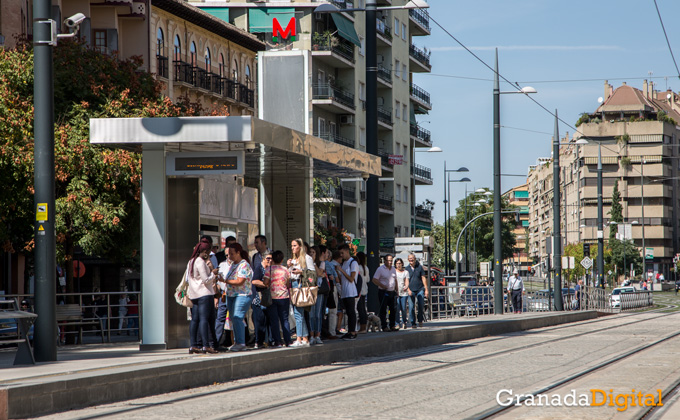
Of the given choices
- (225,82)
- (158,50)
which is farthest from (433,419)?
(225,82)

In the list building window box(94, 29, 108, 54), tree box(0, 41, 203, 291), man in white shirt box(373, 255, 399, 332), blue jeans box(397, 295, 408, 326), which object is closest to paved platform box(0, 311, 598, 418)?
man in white shirt box(373, 255, 399, 332)

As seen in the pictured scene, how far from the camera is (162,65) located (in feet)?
142

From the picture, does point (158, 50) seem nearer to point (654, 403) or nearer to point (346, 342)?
point (346, 342)

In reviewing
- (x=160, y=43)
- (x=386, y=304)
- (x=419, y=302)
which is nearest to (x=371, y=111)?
(x=386, y=304)

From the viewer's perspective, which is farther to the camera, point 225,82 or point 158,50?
point 225,82

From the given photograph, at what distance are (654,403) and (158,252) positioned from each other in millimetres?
8055

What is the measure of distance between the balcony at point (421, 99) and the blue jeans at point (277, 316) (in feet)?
206

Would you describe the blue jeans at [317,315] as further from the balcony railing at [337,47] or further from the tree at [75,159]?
the balcony railing at [337,47]

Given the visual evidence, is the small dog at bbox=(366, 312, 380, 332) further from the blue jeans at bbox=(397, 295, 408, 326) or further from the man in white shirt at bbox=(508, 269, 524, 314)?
the man in white shirt at bbox=(508, 269, 524, 314)

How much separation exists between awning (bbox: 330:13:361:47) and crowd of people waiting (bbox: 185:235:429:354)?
40.7 meters

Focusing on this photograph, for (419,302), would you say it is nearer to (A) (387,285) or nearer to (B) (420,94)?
(A) (387,285)

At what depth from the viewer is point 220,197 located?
1809cm

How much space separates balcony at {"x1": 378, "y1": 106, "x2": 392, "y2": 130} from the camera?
229 ft

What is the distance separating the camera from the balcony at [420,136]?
78.4 m
